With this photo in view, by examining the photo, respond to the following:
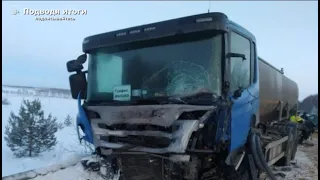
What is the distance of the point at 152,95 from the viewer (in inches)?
160

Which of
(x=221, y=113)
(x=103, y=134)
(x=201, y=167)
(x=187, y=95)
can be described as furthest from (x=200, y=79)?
(x=103, y=134)

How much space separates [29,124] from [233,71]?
659 inches

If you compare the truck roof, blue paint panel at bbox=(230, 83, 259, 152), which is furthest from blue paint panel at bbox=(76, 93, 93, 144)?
blue paint panel at bbox=(230, 83, 259, 152)

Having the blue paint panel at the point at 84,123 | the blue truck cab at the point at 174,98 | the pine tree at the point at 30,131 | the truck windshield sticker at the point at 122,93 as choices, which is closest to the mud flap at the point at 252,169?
the blue truck cab at the point at 174,98

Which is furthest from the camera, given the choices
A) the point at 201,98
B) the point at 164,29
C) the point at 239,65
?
the point at 239,65

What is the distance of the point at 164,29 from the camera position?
4.03m

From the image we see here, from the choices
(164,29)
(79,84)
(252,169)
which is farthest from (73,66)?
(252,169)

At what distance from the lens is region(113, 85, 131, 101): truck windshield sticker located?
14.1 feet

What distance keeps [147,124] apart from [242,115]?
1.32 metres

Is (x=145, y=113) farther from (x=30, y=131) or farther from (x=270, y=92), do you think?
(x=30, y=131)

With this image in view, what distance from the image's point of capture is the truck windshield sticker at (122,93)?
4.29 m

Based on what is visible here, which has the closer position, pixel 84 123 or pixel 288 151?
pixel 84 123

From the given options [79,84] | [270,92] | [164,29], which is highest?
[164,29]

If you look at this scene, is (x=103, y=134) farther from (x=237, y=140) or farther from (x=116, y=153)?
(x=237, y=140)
